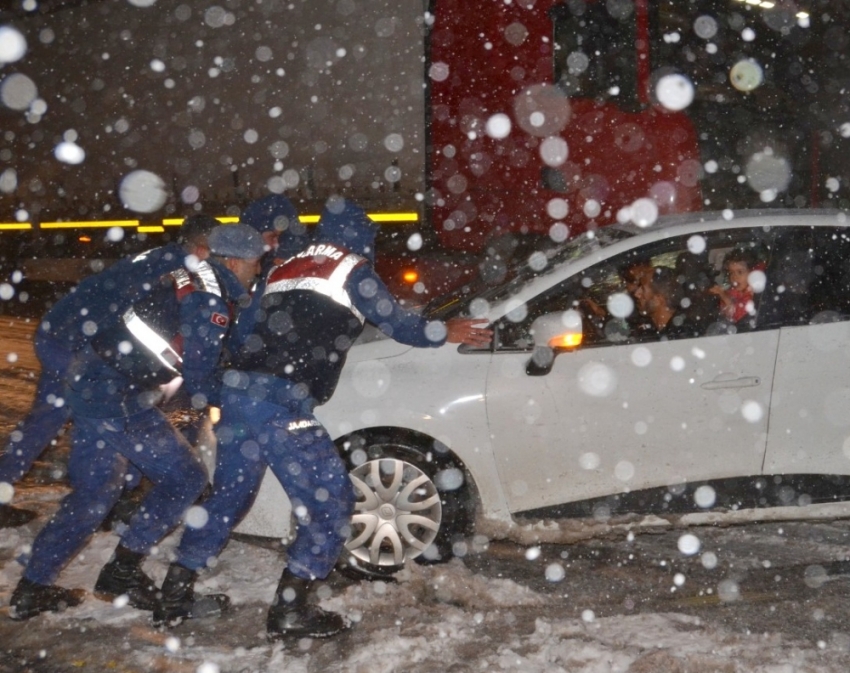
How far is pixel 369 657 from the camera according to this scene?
3342 millimetres

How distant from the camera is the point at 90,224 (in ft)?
48.5

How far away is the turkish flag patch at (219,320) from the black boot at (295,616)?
101 centimetres

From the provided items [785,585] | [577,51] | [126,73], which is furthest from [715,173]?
[126,73]

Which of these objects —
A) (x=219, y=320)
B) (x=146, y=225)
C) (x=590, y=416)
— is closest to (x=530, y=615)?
(x=590, y=416)

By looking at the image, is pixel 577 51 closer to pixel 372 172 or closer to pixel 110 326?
pixel 372 172

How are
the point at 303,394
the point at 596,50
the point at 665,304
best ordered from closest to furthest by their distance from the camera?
the point at 303,394 < the point at 665,304 < the point at 596,50

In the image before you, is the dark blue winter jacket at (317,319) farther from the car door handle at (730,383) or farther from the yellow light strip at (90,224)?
the yellow light strip at (90,224)

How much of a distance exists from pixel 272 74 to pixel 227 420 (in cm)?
1137

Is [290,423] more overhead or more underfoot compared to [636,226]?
more underfoot

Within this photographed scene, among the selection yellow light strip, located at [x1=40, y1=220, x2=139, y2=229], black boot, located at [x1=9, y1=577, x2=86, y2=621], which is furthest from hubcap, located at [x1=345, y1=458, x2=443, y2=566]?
yellow light strip, located at [x1=40, y1=220, x2=139, y2=229]

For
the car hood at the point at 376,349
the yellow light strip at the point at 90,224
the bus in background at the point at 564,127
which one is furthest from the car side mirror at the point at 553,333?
the yellow light strip at the point at 90,224

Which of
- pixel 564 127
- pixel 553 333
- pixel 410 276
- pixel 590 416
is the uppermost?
pixel 564 127

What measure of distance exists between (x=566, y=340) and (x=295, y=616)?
5.18ft

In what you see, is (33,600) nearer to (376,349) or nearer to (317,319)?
(317,319)
